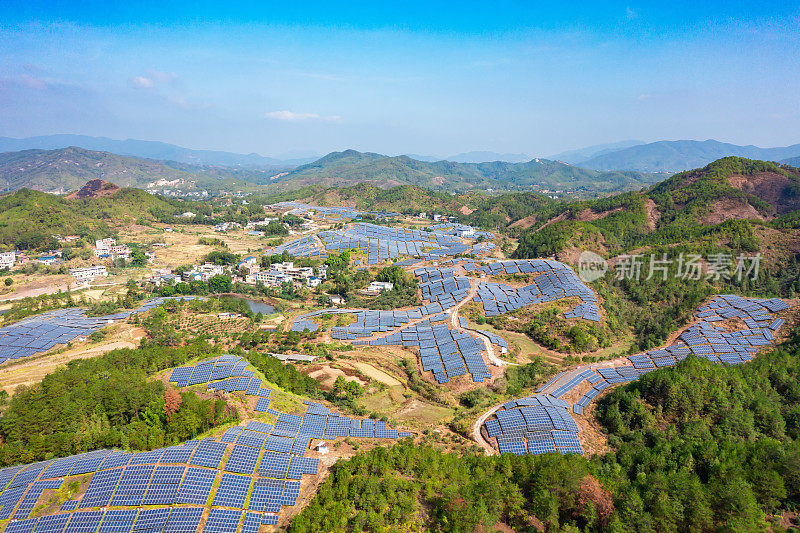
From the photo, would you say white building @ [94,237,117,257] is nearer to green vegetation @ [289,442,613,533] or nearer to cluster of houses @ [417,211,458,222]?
green vegetation @ [289,442,613,533]

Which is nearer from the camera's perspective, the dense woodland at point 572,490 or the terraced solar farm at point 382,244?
the dense woodland at point 572,490

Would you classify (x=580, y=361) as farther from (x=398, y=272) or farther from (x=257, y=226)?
(x=257, y=226)

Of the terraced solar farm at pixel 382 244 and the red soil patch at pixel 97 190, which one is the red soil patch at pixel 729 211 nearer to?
the terraced solar farm at pixel 382 244

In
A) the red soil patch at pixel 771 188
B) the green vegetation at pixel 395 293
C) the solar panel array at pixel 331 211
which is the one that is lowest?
the green vegetation at pixel 395 293

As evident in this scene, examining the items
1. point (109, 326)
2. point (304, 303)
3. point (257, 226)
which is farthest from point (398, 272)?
point (257, 226)

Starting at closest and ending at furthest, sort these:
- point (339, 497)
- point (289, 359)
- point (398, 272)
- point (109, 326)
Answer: point (339, 497), point (289, 359), point (109, 326), point (398, 272)

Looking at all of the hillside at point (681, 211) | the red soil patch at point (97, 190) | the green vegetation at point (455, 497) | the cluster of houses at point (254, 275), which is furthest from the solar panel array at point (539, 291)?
the red soil patch at point (97, 190)

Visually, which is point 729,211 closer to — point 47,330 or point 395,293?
point 395,293

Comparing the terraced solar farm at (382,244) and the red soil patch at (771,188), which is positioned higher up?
the red soil patch at (771,188)
